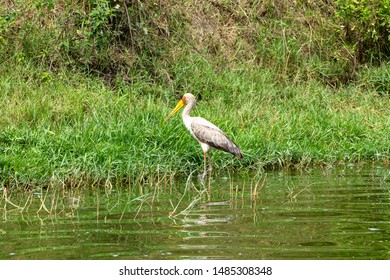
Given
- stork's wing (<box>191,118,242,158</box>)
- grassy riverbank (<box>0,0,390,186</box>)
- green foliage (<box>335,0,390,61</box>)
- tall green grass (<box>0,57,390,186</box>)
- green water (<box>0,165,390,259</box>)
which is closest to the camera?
green water (<box>0,165,390,259</box>)

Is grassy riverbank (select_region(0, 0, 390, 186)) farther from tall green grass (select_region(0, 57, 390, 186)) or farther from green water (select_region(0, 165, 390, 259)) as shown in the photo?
green water (select_region(0, 165, 390, 259))

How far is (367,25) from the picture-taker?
52.9ft

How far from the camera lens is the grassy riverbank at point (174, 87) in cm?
991

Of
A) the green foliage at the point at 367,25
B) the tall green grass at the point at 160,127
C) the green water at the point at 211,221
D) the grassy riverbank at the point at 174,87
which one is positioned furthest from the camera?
the green foliage at the point at 367,25

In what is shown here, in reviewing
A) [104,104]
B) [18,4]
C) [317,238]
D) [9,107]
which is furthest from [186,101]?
[317,238]

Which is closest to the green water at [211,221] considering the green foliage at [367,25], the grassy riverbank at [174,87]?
the grassy riverbank at [174,87]

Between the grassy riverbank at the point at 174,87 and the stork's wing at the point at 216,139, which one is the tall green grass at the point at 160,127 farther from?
the stork's wing at the point at 216,139

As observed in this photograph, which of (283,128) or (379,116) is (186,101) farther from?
(379,116)

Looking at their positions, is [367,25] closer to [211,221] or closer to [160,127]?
[160,127]

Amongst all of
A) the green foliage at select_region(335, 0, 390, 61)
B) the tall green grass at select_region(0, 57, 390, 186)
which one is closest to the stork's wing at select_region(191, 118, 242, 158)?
the tall green grass at select_region(0, 57, 390, 186)

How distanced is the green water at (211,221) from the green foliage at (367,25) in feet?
21.6

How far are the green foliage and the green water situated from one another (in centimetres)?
658

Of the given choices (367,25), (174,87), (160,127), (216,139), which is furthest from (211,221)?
(367,25)

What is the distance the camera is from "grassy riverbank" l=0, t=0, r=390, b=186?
9.91 metres
